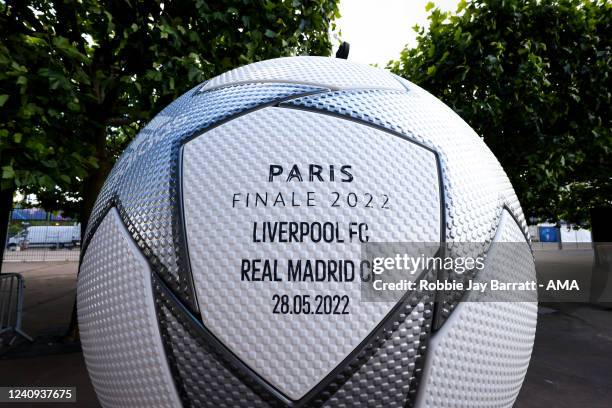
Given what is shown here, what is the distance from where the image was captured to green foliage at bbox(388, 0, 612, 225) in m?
6.11

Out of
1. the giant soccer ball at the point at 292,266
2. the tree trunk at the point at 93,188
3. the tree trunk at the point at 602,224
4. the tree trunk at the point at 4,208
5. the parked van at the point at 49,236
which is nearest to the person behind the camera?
the giant soccer ball at the point at 292,266

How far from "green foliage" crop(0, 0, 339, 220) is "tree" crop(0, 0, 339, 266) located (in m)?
0.01

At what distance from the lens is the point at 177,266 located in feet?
4.32

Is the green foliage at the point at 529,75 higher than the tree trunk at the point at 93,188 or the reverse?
higher

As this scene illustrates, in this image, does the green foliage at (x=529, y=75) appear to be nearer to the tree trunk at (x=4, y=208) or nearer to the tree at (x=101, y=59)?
the tree at (x=101, y=59)

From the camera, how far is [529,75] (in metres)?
6.00

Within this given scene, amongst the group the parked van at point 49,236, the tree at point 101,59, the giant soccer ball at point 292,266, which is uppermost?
the tree at point 101,59

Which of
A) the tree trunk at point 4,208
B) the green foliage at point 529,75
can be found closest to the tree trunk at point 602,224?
the green foliage at point 529,75

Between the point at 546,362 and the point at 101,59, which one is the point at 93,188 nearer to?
the point at 101,59

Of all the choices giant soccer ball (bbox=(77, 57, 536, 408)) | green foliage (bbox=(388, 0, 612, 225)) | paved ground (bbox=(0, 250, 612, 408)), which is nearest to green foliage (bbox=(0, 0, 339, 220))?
paved ground (bbox=(0, 250, 612, 408))

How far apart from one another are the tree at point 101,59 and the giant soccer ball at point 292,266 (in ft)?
9.19

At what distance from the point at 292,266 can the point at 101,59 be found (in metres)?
4.90

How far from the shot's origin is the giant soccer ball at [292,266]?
48.2 inches

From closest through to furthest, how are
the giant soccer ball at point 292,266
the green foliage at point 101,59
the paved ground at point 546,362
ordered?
the giant soccer ball at point 292,266
the paved ground at point 546,362
the green foliage at point 101,59
